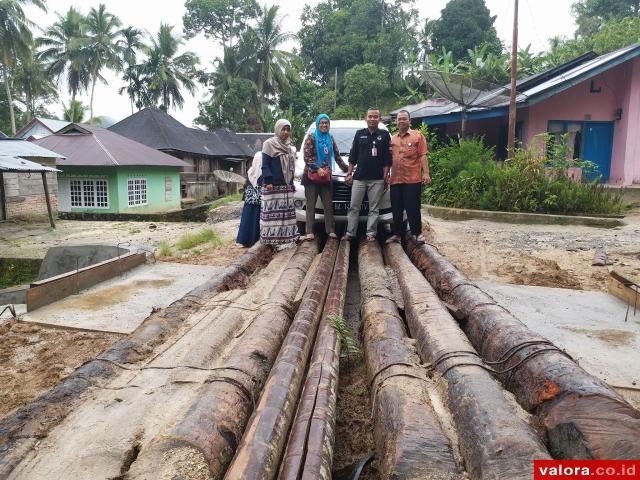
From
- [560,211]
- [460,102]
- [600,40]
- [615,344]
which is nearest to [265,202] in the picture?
[615,344]

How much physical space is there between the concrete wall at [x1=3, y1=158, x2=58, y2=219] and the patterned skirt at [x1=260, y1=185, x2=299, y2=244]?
1543 centimetres

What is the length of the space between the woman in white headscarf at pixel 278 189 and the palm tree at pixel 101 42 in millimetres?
39901

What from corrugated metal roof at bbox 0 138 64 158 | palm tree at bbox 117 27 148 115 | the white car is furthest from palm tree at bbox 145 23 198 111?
the white car

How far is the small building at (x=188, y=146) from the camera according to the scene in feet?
90.6

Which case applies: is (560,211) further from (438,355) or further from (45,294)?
(45,294)

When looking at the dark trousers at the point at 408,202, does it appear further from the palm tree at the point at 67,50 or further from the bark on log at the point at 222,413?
the palm tree at the point at 67,50

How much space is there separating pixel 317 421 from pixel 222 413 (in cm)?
43

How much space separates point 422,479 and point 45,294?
4.61 m

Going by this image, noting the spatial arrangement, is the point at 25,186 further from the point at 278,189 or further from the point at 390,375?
the point at 390,375

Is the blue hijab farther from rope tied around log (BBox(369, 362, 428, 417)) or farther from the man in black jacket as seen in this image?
rope tied around log (BBox(369, 362, 428, 417))

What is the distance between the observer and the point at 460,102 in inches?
541

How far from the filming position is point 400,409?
2238 millimetres

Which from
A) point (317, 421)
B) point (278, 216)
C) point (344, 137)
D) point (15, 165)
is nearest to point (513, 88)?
point (344, 137)

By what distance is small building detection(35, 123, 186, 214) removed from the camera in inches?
816
